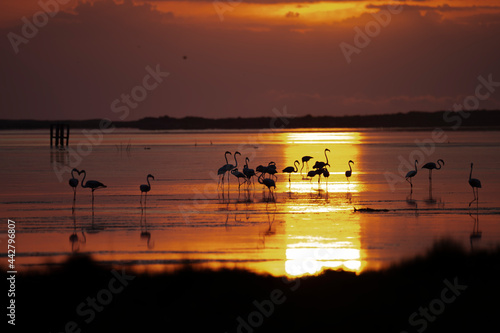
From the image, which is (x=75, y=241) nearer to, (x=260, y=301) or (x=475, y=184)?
(x=260, y=301)

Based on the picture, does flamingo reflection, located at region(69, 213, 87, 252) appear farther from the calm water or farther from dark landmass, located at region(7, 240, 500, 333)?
dark landmass, located at region(7, 240, 500, 333)

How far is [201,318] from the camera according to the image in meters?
8.55

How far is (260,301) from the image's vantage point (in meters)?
9.05

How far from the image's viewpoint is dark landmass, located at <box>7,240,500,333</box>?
837cm

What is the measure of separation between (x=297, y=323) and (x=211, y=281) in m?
1.92

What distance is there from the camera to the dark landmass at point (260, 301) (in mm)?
8367

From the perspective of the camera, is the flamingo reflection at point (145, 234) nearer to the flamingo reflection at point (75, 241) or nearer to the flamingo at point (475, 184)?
the flamingo reflection at point (75, 241)

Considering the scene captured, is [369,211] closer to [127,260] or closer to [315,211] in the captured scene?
[315,211]

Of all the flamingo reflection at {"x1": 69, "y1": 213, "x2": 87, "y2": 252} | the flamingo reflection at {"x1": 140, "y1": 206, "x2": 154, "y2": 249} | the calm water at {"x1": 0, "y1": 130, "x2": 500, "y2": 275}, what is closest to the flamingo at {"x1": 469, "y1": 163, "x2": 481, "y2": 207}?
the calm water at {"x1": 0, "y1": 130, "x2": 500, "y2": 275}

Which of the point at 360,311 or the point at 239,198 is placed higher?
the point at 239,198

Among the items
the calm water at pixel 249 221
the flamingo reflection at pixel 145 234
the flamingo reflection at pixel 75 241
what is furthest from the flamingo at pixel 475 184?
the flamingo reflection at pixel 75 241

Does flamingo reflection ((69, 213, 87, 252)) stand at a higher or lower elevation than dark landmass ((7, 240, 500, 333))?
higher

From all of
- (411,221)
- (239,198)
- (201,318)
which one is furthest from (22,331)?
(239,198)

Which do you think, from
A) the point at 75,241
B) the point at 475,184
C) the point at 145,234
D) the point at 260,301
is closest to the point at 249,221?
the point at 145,234
